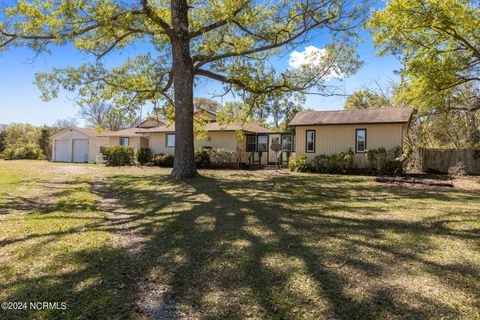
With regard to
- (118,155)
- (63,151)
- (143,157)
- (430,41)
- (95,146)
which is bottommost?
(143,157)

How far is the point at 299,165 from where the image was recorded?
18.4 metres

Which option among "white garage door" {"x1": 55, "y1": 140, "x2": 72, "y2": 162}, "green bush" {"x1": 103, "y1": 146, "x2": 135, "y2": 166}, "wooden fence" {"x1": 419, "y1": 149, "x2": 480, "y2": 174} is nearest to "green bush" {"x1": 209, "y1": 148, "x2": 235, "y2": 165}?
"green bush" {"x1": 103, "y1": 146, "x2": 135, "y2": 166}

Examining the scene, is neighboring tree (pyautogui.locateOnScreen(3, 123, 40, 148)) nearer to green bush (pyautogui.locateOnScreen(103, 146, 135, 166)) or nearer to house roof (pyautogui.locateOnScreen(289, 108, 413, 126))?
green bush (pyautogui.locateOnScreen(103, 146, 135, 166))

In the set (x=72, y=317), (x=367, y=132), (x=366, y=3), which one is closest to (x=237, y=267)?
(x=72, y=317)

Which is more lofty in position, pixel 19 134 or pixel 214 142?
pixel 19 134

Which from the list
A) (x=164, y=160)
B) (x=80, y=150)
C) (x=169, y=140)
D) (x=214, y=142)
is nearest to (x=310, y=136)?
(x=214, y=142)

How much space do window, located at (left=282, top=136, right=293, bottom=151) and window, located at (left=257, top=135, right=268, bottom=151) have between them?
1.34m

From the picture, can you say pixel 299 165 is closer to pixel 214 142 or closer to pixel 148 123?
pixel 214 142

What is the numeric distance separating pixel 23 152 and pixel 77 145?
22.8 ft

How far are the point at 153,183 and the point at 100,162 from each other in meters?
19.2

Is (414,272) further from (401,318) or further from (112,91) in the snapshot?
(112,91)

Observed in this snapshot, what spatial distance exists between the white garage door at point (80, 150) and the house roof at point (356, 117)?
22.2 meters

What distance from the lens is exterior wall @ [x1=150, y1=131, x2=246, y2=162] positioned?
2245 centimetres

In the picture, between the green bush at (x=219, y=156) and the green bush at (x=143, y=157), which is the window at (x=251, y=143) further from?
the green bush at (x=143, y=157)
